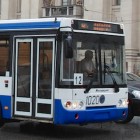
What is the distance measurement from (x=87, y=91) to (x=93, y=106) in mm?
389

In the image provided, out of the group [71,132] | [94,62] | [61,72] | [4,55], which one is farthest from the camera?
[71,132]

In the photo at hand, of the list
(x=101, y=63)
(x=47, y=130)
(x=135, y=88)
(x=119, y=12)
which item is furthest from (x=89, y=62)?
(x=119, y=12)

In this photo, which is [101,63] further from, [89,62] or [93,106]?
[93,106]

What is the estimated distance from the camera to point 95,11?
178 ft

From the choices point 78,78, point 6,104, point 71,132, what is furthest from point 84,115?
point 6,104

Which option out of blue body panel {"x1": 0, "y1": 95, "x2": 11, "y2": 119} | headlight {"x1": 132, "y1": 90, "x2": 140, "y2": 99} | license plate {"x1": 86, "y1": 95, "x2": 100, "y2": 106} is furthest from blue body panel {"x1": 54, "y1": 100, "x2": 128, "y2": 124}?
headlight {"x1": 132, "y1": 90, "x2": 140, "y2": 99}

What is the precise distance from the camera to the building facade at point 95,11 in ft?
167

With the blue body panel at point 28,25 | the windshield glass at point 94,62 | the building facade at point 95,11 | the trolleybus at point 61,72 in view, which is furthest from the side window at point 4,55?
the building facade at point 95,11

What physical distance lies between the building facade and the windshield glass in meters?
34.6

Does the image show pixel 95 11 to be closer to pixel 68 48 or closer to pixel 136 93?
pixel 136 93

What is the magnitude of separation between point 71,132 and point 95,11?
43.1 m

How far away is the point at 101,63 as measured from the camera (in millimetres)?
11102

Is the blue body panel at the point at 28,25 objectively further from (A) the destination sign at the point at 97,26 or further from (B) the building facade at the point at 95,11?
(B) the building facade at the point at 95,11

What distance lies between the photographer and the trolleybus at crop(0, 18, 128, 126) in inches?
418
